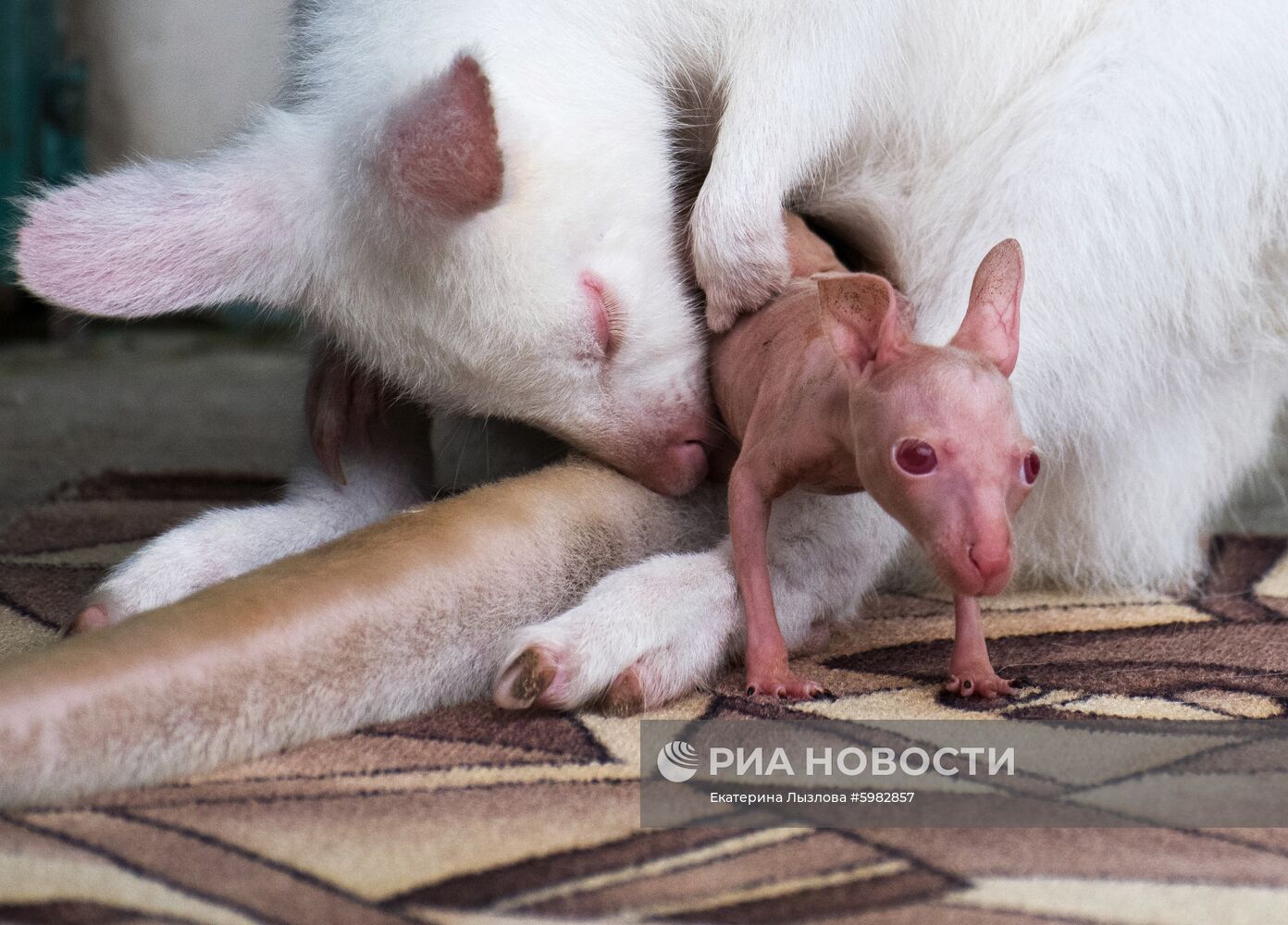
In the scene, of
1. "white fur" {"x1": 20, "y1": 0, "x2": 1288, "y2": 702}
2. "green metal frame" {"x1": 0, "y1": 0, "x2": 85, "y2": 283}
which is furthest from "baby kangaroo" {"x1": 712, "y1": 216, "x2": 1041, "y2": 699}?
"green metal frame" {"x1": 0, "y1": 0, "x2": 85, "y2": 283}

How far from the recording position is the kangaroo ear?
1693 millimetres

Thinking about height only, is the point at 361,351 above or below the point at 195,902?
above

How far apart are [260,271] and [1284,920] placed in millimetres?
1338

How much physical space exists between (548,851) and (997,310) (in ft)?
2.45

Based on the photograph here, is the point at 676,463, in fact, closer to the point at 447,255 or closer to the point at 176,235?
the point at 447,255

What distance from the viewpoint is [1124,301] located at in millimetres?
1856

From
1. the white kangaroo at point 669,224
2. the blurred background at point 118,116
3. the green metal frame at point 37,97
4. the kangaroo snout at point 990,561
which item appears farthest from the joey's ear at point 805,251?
the green metal frame at point 37,97

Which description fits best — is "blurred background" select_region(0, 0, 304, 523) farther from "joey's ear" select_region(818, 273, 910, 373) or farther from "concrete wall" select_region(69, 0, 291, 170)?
"joey's ear" select_region(818, 273, 910, 373)

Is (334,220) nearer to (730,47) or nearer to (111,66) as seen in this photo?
(730,47)

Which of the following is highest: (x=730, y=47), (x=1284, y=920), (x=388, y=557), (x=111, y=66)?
(x=111, y=66)

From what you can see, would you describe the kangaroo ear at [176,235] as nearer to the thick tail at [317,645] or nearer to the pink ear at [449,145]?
the pink ear at [449,145]

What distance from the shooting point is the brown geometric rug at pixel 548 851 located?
3.45 feet

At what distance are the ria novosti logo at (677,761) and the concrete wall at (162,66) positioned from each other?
4.69m

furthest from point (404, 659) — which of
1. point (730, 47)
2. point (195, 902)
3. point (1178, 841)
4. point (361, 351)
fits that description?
point (730, 47)
